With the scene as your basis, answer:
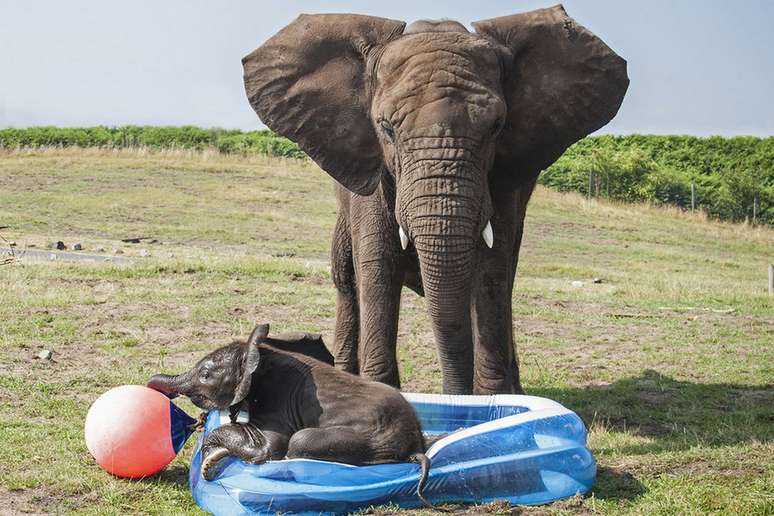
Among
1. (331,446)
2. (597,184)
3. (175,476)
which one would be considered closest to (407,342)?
(175,476)

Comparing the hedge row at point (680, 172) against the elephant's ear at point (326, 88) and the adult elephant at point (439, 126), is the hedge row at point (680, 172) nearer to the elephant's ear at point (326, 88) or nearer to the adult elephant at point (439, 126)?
the adult elephant at point (439, 126)

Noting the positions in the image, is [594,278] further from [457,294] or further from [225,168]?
[225,168]

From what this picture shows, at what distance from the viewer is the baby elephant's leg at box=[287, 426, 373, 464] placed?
6.68 m

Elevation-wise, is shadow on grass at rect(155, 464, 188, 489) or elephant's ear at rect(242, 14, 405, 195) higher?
elephant's ear at rect(242, 14, 405, 195)

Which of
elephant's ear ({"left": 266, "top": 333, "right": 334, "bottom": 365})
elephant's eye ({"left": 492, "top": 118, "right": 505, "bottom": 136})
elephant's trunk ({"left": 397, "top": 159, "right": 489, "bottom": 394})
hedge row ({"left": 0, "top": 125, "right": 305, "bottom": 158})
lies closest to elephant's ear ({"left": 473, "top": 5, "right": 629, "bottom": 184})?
elephant's eye ({"left": 492, "top": 118, "right": 505, "bottom": 136})

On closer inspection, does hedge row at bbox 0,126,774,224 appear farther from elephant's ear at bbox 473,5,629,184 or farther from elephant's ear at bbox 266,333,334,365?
elephant's ear at bbox 266,333,334,365

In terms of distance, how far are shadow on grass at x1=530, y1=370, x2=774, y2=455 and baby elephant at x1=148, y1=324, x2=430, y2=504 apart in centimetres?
228

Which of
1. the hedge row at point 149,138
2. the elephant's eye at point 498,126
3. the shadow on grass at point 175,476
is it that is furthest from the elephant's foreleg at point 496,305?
the hedge row at point 149,138

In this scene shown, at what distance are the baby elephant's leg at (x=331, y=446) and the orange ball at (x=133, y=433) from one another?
955mm

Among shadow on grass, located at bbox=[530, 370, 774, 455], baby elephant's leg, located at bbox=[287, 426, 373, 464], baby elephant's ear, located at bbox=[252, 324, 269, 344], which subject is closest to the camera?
baby elephant's leg, located at bbox=[287, 426, 373, 464]

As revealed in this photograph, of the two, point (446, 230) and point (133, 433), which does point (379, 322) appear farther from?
point (133, 433)

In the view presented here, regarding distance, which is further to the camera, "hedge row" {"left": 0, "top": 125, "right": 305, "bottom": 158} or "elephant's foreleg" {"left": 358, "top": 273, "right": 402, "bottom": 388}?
"hedge row" {"left": 0, "top": 125, "right": 305, "bottom": 158}

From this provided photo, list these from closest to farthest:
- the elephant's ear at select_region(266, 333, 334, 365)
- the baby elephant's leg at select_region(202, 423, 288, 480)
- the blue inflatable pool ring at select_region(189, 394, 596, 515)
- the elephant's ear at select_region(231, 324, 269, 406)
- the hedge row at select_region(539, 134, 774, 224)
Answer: the blue inflatable pool ring at select_region(189, 394, 596, 515), the baby elephant's leg at select_region(202, 423, 288, 480), the elephant's ear at select_region(231, 324, 269, 406), the elephant's ear at select_region(266, 333, 334, 365), the hedge row at select_region(539, 134, 774, 224)

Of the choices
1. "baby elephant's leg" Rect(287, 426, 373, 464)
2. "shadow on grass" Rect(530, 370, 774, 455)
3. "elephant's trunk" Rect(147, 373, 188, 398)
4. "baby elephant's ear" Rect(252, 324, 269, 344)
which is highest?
"baby elephant's ear" Rect(252, 324, 269, 344)
